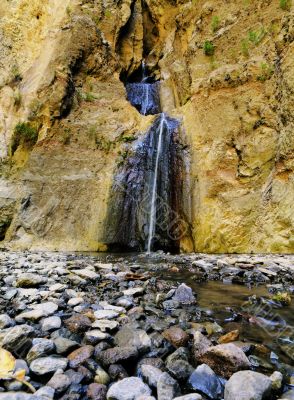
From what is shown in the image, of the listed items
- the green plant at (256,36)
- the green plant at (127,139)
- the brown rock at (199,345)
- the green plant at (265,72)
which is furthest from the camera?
the green plant at (127,139)

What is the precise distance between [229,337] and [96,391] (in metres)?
1.16

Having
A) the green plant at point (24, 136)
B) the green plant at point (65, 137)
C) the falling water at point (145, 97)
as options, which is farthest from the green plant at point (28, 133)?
the falling water at point (145, 97)

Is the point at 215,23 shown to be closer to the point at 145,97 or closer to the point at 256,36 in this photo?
the point at 256,36

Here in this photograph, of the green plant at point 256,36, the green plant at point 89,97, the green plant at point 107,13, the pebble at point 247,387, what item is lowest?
the pebble at point 247,387

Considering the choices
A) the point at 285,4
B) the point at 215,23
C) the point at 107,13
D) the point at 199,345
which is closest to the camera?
the point at 199,345

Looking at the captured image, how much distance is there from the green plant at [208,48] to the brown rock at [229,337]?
488 inches

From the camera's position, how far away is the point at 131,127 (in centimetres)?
1190

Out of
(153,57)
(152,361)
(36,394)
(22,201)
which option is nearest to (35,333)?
(36,394)

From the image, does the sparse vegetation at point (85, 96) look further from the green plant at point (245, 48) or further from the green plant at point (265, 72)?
the green plant at point (265, 72)

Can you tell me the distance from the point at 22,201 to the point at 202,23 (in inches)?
426

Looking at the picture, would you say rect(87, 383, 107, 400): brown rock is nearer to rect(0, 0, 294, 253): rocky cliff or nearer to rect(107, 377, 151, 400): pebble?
rect(107, 377, 151, 400): pebble

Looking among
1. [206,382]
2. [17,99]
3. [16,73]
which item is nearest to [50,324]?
[206,382]

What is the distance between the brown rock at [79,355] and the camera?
6.30 ft

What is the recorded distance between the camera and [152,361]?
1.99m
